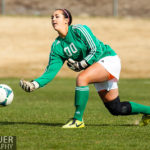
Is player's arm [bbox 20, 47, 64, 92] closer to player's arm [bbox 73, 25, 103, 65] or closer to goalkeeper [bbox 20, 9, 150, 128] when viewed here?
goalkeeper [bbox 20, 9, 150, 128]

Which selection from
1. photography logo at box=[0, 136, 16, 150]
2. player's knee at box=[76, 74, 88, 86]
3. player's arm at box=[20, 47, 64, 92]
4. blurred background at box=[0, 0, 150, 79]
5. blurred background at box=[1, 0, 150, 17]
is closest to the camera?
photography logo at box=[0, 136, 16, 150]

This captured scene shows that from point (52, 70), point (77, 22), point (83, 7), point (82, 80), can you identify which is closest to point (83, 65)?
point (82, 80)

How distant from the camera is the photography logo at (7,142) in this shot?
6.47 metres

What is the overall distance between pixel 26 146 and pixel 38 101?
309 inches

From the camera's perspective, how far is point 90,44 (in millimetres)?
8227

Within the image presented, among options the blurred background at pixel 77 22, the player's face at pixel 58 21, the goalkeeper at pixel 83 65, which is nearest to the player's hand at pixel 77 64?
the goalkeeper at pixel 83 65

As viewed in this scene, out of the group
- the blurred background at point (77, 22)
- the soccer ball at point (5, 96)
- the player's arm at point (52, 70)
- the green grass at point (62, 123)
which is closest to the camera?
the green grass at point (62, 123)

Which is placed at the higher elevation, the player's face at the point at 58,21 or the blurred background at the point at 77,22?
the blurred background at the point at 77,22

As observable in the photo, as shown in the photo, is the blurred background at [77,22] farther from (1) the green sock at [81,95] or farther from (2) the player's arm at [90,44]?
(1) the green sock at [81,95]

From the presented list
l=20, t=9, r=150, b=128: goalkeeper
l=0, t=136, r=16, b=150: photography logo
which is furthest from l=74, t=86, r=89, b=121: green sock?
l=0, t=136, r=16, b=150: photography logo

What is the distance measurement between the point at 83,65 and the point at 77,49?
314 mm

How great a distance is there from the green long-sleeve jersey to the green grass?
0.98 m

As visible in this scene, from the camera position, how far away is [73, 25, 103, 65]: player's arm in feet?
26.9

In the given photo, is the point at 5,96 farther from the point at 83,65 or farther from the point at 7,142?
the point at 7,142
